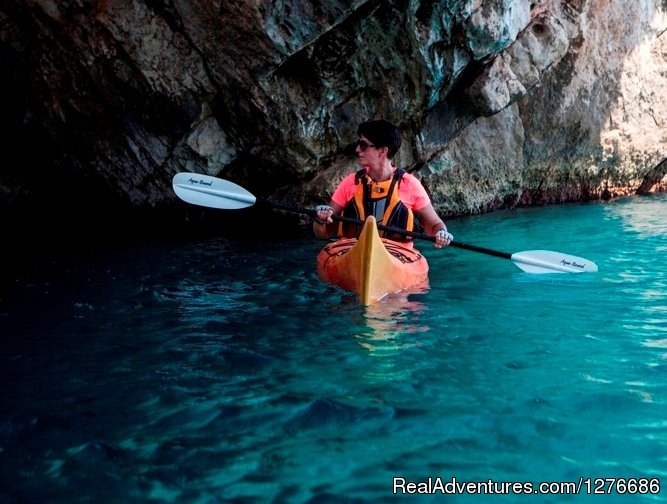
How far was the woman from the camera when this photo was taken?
5652 millimetres

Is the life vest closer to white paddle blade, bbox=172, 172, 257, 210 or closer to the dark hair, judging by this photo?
the dark hair

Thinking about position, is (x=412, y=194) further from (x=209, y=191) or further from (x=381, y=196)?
(x=209, y=191)

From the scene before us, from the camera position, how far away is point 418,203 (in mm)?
5961

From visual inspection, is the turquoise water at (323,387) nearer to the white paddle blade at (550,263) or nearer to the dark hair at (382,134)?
the white paddle blade at (550,263)

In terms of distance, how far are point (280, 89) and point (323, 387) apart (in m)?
4.89

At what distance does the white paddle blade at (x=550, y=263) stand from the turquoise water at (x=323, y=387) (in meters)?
0.11

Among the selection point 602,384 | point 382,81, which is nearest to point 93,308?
point 602,384

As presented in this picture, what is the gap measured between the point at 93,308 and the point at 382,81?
14.5ft

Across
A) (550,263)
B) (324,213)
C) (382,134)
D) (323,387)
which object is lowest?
(323,387)

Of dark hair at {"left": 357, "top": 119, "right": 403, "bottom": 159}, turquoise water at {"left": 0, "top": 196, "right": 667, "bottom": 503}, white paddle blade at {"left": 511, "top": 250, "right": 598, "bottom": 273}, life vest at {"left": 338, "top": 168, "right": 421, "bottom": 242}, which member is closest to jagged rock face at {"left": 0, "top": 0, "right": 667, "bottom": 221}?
dark hair at {"left": 357, "top": 119, "right": 403, "bottom": 159}

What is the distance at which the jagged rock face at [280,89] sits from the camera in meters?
7.35

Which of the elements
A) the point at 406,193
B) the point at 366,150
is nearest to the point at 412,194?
the point at 406,193

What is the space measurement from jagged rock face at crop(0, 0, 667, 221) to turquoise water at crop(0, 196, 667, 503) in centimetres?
250

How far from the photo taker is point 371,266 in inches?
198
